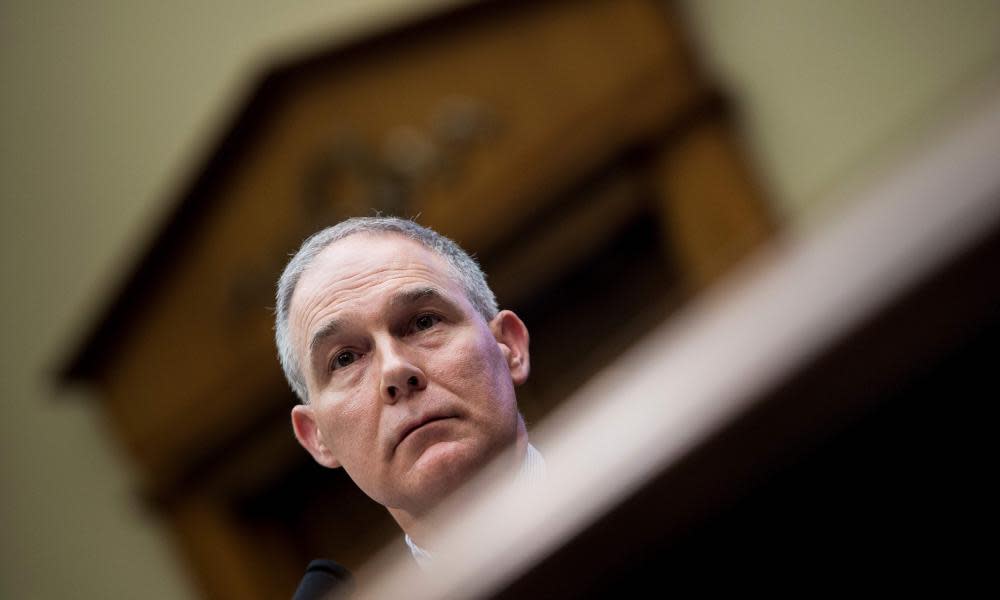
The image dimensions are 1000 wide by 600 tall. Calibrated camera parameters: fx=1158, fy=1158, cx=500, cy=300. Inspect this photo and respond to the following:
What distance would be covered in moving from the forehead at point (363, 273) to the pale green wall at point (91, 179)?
3.88 feet

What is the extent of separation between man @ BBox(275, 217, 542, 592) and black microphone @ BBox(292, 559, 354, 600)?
38 mm

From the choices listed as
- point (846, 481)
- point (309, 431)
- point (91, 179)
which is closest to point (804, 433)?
point (846, 481)

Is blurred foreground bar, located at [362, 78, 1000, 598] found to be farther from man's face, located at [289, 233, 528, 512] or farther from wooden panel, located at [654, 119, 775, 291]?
wooden panel, located at [654, 119, 775, 291]

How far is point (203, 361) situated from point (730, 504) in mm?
1923

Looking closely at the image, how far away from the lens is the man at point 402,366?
1.86ft

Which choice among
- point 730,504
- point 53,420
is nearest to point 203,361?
point 53,420

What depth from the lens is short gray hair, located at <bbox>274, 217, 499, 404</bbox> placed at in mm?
636

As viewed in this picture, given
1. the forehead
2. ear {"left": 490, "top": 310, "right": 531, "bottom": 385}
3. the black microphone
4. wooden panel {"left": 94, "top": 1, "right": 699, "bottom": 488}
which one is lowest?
the black microphone

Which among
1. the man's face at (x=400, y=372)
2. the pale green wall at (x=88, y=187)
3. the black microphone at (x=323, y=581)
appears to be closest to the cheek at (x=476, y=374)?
the man's face at (x=400, y=372)

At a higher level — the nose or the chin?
the nose

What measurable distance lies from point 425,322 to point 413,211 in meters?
1.31

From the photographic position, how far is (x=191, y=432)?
215 centimetres

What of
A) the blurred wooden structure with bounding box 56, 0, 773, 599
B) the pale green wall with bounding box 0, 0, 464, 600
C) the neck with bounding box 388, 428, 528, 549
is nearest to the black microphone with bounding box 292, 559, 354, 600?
the neck with bounding box 388, 428, 528, 549

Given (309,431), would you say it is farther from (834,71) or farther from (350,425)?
(834,71)
